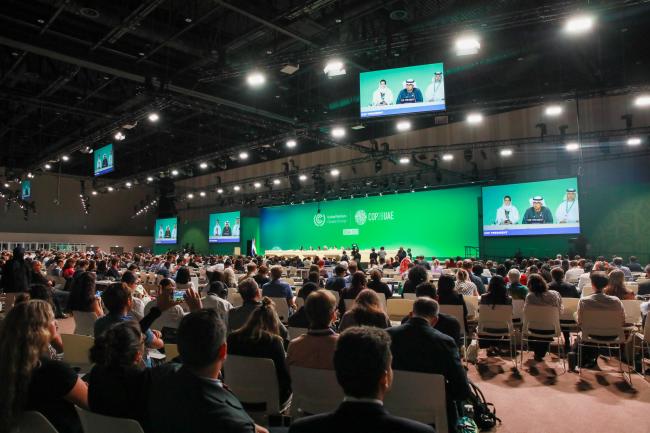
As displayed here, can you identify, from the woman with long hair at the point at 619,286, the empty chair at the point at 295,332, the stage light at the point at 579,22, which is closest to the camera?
the empty chair at the point at 295,332

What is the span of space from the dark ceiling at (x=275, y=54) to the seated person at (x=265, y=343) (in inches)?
242

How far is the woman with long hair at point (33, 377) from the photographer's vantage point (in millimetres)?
2027

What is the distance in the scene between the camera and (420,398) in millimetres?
2609

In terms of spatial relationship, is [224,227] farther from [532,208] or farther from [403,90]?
[403,90]

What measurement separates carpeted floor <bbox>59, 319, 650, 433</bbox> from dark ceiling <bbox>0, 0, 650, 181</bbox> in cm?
521

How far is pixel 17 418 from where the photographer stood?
6.56 feet

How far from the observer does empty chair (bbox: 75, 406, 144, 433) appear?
1781 mm

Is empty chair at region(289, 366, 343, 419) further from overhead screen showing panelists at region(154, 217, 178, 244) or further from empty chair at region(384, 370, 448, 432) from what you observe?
overhead screen showing panelists at region(154, 217, 178, 244)

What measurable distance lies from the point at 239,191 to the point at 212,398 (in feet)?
94.6

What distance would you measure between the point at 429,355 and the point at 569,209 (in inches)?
597

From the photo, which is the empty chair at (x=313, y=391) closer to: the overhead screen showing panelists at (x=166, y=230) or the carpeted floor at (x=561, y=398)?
the carpeted floor at (x=561, y=398)

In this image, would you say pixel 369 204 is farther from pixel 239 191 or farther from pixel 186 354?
pixel 186 354

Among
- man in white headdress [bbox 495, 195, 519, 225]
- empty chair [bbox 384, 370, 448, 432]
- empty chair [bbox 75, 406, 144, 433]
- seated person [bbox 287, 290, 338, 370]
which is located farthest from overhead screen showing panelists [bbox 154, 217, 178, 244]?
empty chair [bbox 75, 406, 144, 433]

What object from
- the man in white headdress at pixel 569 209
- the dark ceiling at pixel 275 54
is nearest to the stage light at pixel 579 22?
the dark ceiling at pixel 275 54
